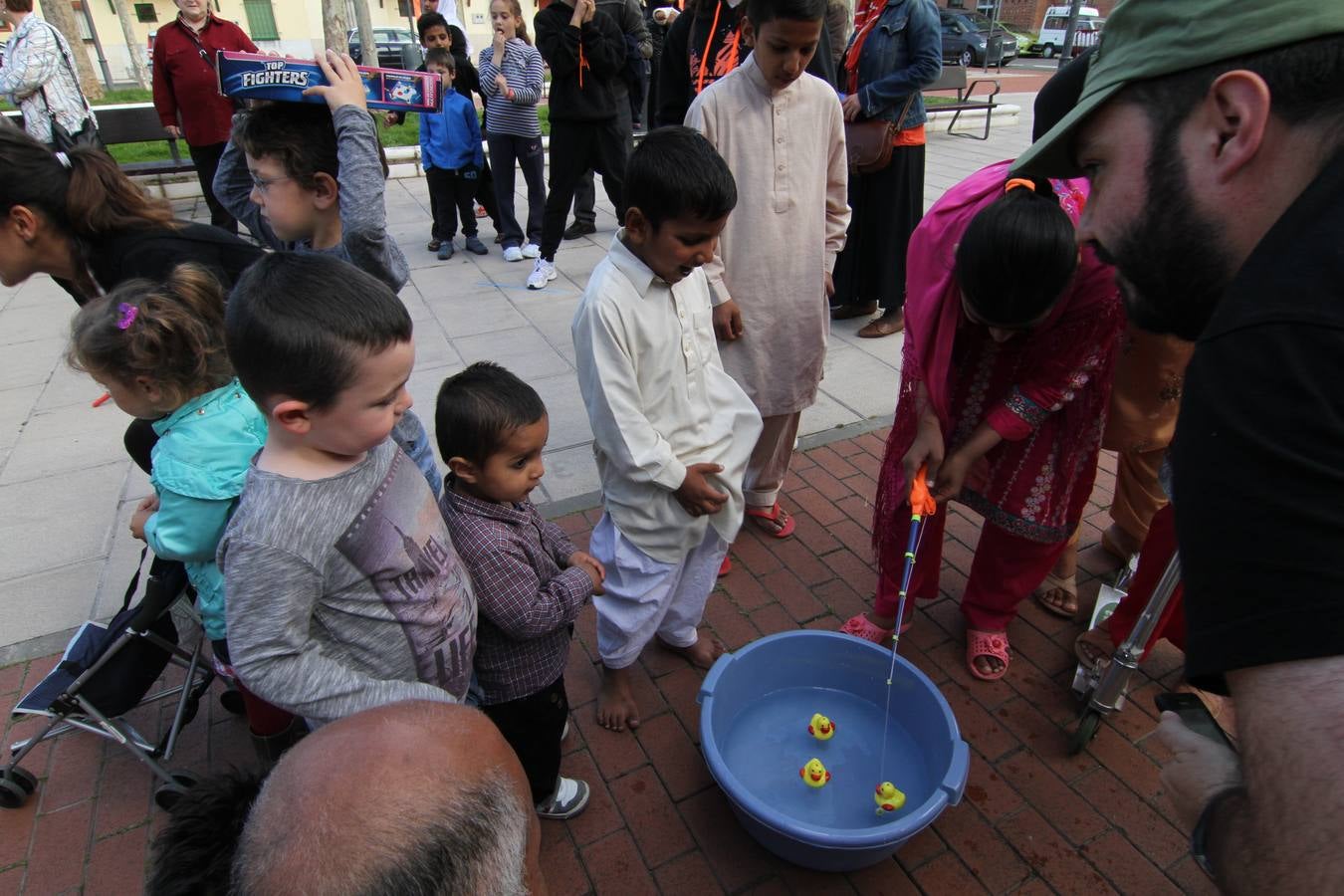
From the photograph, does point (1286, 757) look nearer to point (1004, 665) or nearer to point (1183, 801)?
point (1183, 801)

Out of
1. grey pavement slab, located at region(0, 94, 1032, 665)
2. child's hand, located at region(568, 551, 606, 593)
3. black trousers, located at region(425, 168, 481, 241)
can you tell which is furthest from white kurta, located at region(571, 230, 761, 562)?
black trousers, located at region(425, 168, 481, 241)

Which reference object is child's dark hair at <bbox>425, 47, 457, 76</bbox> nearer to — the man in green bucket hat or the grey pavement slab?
the grey pavement slab

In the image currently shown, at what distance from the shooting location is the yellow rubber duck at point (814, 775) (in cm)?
206

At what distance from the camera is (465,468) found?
1.62 meters

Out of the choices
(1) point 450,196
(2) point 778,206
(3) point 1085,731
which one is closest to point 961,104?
(1) point 450,196

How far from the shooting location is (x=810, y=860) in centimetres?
182

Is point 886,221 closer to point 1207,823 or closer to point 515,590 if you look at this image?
point 515,590

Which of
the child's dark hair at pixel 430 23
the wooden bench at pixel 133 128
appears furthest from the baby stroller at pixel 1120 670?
the wooden bench at pixel 133 128

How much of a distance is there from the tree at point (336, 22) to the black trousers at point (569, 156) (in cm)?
1121

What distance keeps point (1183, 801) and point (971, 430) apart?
4.53 feet

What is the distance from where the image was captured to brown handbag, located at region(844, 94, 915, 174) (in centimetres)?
461

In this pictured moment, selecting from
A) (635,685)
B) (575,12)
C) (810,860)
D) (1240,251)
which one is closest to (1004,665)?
(810,860)

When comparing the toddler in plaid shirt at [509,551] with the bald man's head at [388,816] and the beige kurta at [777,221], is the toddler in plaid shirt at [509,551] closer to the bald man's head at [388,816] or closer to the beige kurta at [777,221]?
the bald man's head at [388,816]

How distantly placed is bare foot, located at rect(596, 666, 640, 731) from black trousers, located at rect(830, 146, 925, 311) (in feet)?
11.4
